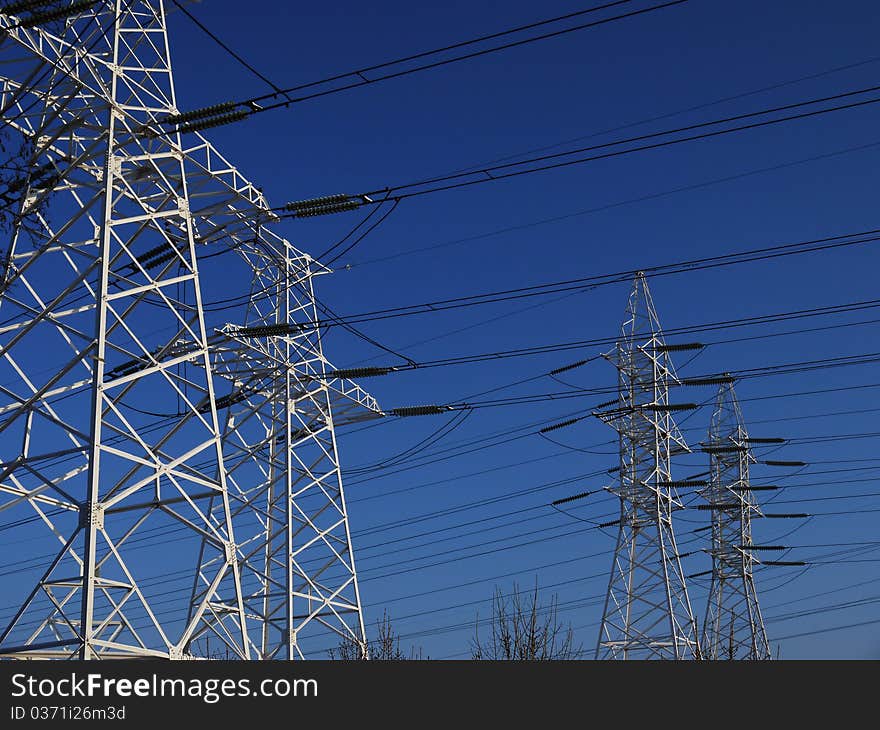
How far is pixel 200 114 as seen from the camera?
16.1 metres

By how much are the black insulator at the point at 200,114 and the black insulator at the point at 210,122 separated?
0.25ft

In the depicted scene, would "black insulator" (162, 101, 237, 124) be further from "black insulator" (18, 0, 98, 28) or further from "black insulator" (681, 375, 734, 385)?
"black insulator" (681, 375, 734, 385)

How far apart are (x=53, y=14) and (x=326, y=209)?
17.1 ft

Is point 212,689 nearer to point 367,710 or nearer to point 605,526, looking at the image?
point 367,710

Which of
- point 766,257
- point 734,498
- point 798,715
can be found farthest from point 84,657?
point 734,498

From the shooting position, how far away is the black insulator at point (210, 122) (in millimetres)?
15711

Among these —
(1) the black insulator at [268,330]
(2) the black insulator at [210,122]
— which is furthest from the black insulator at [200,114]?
(1) the black insulator at [268,330]

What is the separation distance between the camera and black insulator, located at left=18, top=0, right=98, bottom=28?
527 inches

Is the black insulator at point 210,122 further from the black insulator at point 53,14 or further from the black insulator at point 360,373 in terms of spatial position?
the black insulator at point 360,373

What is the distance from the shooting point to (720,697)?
1004cm

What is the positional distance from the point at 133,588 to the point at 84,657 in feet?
4.30

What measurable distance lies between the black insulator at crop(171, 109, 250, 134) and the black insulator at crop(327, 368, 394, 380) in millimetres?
7804

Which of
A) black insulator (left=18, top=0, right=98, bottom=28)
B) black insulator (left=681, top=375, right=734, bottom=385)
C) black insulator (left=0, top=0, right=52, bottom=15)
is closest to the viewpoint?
black insulator (left=0, top=0, right=52, bottom=15)

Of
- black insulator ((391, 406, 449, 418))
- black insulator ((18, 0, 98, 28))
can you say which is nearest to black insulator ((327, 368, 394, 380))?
black insulator ((391, 406, 449, 418))
